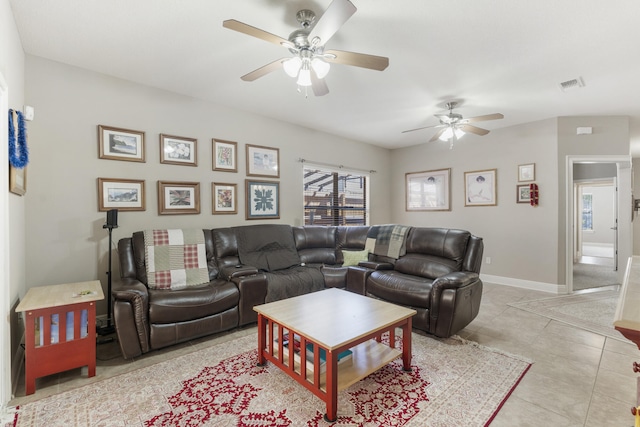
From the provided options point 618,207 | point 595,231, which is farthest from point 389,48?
point 595,231

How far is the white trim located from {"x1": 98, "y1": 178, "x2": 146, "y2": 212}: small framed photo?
3.87 ft

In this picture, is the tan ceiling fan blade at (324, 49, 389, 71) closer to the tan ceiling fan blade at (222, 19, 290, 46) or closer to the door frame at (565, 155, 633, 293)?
the tan ceiling fan blade at (222, 19, 290, 46)

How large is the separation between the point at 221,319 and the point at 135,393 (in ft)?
3.00

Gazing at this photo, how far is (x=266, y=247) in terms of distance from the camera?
3848 millimetres

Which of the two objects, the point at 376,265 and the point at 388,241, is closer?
the point at 376,265

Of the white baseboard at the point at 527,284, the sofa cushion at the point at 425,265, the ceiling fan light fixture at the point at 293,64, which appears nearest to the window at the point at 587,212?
the white baseboard at the point at 527,284

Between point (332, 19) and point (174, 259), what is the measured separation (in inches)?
105

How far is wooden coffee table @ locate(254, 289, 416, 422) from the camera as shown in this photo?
1756 mm

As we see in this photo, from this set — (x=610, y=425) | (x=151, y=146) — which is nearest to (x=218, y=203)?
(x=151, y=146)

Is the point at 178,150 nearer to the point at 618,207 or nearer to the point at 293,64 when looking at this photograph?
the point at 293,64

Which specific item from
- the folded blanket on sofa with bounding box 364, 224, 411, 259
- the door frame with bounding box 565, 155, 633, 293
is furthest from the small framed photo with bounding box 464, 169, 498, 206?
the folded blanket on sofa with bounding box 364, 224, 411, 259

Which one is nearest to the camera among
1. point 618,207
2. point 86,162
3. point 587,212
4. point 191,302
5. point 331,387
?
point 331,387

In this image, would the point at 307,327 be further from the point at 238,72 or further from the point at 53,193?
the point at 53,193

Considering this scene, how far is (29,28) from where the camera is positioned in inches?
89.8
